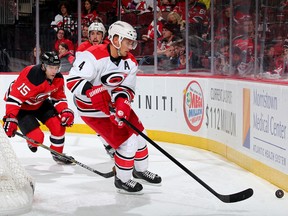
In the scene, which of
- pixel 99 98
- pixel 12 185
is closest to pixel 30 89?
pixel 99 98

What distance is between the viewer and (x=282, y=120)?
4441mm

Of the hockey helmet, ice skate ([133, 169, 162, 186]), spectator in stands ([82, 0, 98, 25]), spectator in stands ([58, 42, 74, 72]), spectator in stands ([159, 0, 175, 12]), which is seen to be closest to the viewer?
ice skate ([133, 169, 162, 186])

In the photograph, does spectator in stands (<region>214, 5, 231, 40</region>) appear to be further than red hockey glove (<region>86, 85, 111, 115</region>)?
Yes

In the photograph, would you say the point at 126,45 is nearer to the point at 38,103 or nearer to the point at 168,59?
the point at 38,103

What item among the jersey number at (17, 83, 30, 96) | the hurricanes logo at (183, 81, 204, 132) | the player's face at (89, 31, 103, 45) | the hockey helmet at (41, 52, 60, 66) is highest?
the player's face at (89, 31, 103, 45)

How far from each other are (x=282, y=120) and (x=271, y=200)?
21.6 inches

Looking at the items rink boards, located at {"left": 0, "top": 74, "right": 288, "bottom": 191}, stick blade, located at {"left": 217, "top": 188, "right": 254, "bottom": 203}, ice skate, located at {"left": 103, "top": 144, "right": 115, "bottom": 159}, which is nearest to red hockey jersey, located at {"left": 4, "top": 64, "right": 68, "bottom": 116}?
ice skate, located at {"left": 103, "top": 144, "right": 115, "bottom": 159}

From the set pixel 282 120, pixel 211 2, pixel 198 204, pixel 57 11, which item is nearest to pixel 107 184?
pixel 198 204

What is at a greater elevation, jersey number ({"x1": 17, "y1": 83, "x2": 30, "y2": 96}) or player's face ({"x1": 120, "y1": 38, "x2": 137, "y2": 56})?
player's face ({"x1": 120, "y1": 38, "x2": 137, "y2": 56})

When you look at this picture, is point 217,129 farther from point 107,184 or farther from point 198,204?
point 198,204

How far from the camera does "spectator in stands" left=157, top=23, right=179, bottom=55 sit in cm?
778

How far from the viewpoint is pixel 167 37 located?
25.8ft

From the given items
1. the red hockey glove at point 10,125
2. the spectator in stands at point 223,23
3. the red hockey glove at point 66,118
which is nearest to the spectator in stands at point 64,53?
the spectator in stands at point 223,23

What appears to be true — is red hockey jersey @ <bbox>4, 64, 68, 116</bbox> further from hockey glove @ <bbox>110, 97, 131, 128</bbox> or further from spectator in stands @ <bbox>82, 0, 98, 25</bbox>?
spectator in stands @ <bbox>82, 0, 98, 25</bbox>
